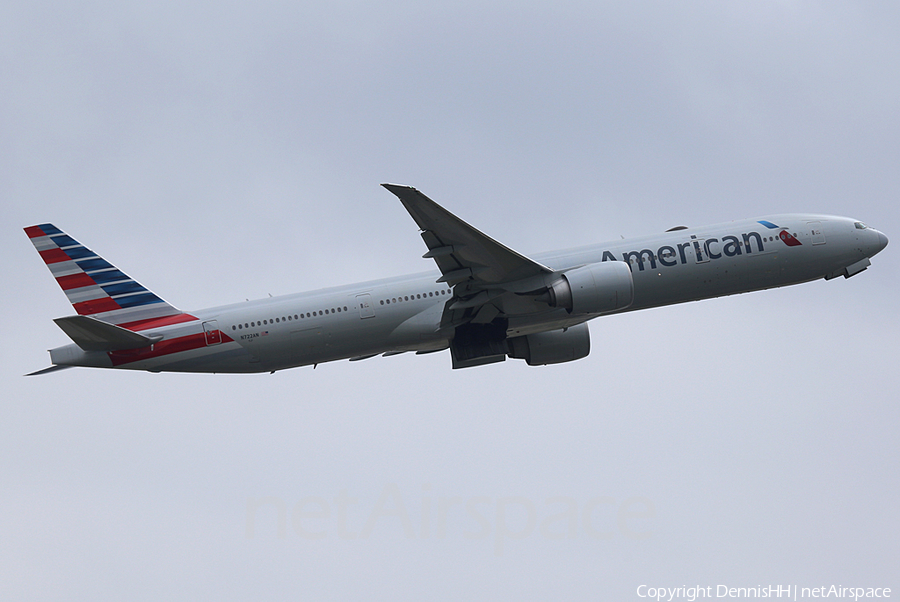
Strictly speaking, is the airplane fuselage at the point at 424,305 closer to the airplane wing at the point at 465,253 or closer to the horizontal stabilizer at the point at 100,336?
the horizontal stabilizer at the point at 100,336

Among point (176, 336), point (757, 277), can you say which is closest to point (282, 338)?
point (176, 336)

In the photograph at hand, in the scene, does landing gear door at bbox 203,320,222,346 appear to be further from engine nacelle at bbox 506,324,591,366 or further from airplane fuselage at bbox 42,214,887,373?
engine nacelle at bbox 506,324,591,366

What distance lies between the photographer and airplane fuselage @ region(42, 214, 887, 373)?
33938 mm

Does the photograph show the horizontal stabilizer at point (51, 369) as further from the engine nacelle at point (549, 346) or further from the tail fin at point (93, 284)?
the engine nacelle at point (549, 346)

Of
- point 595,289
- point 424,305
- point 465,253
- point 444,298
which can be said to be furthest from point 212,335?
point 595,289

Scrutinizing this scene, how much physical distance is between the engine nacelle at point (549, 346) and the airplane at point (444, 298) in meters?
2.07

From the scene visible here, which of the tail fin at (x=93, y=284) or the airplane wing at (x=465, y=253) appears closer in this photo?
the airplane wing at (x=465, y=253)

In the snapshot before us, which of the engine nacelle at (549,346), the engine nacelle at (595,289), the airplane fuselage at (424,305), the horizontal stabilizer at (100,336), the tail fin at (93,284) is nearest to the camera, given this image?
the horizontal stabilizer at (100,336)

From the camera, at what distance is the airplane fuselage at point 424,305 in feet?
111

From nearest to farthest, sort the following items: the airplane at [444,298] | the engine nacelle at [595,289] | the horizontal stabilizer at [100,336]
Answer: the horizontal stabilizer at [100,336]
the engine nacelle at [595,289]
the airplane at [444,298]

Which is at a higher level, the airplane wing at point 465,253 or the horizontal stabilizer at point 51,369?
the airplane wing at point 465,253

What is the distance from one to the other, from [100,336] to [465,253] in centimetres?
1355

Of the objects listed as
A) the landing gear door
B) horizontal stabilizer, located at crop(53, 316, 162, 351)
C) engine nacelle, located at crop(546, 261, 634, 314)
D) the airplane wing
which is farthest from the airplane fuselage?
engine nacelle, located at crop(546, 261, 634, 314)

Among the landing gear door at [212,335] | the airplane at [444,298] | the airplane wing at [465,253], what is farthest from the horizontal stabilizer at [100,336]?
the airplane wing at [465,253]
